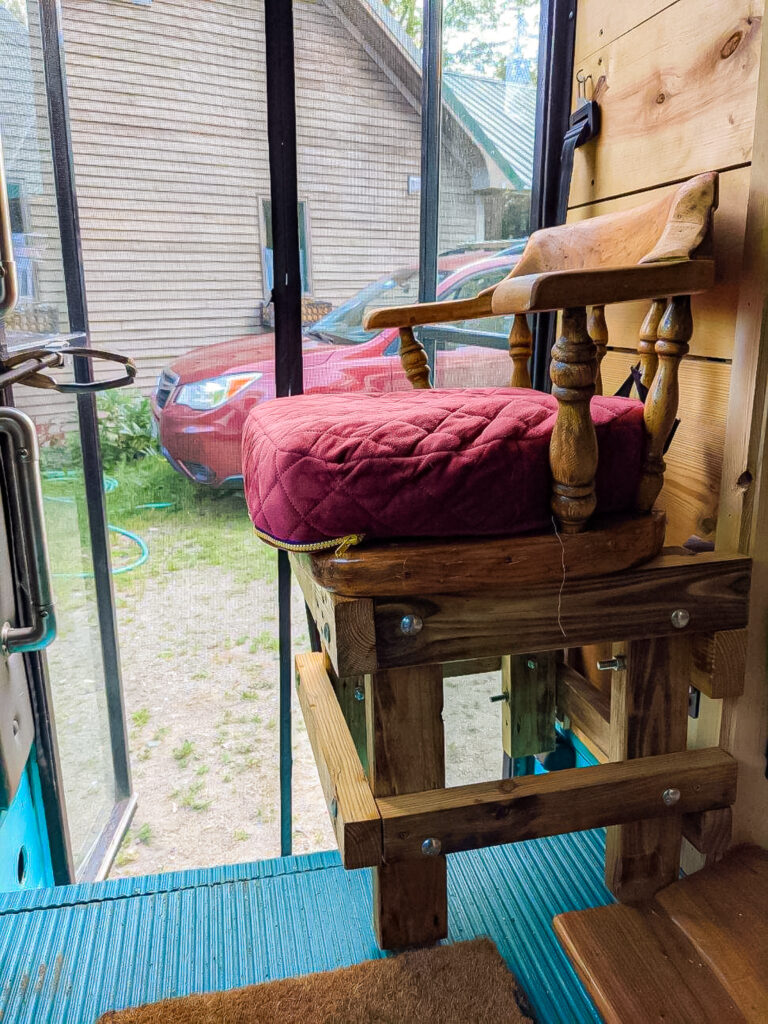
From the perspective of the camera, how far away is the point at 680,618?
3.54 feet

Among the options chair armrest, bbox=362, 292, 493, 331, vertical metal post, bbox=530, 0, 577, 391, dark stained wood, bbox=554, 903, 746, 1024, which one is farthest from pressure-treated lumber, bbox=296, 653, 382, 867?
vertical metal post, bbox=530, 0, 577, 391

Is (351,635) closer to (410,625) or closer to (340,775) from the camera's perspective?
(410,625)

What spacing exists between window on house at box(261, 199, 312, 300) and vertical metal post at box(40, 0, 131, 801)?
14.4 inches

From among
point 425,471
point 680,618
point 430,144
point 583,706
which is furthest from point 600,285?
point 430,144

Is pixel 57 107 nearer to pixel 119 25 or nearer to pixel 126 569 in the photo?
pixel 119 25

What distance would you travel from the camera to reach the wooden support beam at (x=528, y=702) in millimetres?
1506

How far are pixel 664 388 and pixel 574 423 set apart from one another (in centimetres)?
17

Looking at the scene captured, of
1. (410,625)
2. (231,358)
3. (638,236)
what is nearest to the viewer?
(410,625)

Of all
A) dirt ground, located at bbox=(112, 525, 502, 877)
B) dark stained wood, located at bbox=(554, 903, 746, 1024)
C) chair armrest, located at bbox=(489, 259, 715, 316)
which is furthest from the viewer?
dirt ground, located at bbox=(112, 525, 502, 877)

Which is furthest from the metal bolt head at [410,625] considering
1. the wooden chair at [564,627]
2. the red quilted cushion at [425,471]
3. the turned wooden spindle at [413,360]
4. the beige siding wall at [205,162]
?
the beige siding wall at [205,162]

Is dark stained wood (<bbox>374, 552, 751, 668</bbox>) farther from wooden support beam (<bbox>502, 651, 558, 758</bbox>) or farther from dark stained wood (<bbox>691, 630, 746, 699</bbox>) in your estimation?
wooden support beam (<bbox>502, 651, 558, 758</bbox>)

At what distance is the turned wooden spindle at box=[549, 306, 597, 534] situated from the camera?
88 cm

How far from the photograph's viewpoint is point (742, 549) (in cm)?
113

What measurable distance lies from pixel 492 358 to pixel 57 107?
1.04 metres
